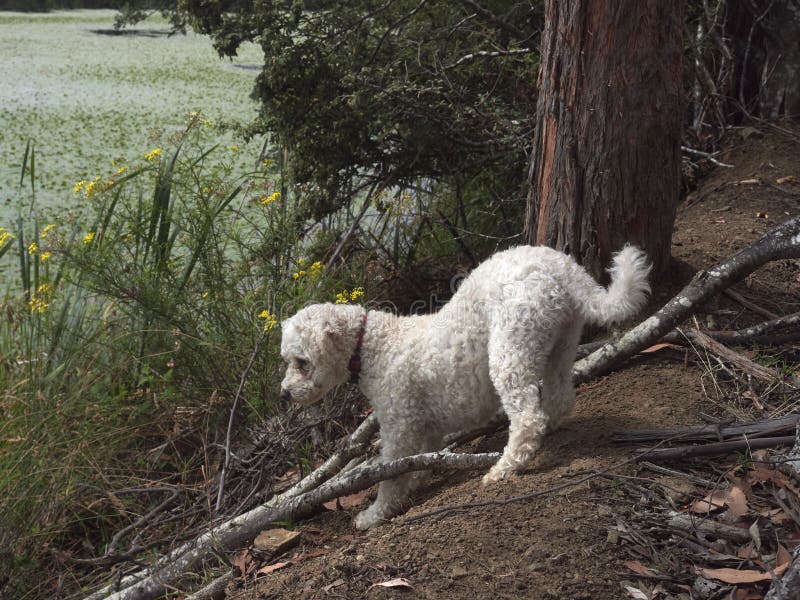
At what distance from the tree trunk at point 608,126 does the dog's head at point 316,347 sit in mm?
1299

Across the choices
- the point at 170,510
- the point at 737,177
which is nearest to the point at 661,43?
the point at 737,177

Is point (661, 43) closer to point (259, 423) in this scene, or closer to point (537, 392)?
point (537, 392)

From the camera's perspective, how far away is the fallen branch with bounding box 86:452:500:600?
350 centimetres

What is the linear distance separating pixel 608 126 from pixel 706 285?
0.95 m

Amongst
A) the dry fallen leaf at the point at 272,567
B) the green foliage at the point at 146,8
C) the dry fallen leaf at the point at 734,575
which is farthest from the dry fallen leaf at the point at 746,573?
the green foliage at the point at 146,8

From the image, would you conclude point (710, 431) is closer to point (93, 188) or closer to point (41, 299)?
point (93, 188)

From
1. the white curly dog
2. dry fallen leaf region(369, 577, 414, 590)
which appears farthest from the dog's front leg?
dry fallen leaf region(369, 577, 414, 590)

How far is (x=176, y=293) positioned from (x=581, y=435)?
284 cm

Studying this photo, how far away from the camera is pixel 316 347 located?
12.5 feet

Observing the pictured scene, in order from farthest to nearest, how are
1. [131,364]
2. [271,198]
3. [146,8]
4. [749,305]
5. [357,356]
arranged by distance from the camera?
[146,8] < [131,364] < [271,198] < [749,305] < [357,356]

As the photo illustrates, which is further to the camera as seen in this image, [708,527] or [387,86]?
[387,86]

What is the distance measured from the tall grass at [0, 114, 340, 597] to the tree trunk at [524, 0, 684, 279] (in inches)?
68.2

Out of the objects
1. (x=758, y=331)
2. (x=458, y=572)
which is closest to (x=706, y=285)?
(x=758, y=331)

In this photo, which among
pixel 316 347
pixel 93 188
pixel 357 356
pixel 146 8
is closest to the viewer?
pixel 316 347
